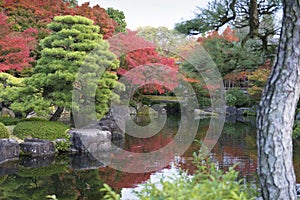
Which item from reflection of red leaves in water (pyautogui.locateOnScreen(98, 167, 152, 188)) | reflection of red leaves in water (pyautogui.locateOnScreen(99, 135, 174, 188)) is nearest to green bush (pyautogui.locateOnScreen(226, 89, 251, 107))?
reflection of red leaves in water (pyautogui.locateOnScreen(99, 135, 174, 188))

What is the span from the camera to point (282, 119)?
233 centimetres

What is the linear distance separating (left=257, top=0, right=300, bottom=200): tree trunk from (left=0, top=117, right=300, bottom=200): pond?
3.31 meters

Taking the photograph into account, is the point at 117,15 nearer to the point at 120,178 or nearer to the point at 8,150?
the point at 8,150

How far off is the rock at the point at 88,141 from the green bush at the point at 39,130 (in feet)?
0.97

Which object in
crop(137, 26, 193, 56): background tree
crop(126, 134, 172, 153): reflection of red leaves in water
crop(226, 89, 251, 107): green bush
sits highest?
crop(137, 26, 193, 56): background tree

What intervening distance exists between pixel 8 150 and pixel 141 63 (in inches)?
272

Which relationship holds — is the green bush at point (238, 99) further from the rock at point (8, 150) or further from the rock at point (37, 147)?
the rock at point (8, 150)

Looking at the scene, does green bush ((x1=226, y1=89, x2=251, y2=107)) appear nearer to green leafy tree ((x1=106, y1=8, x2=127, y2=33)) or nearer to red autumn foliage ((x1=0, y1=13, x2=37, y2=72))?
green leafy tree ((x1=106, y1=8, x2=127, y2=33))

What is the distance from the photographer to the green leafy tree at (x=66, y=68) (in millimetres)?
8906

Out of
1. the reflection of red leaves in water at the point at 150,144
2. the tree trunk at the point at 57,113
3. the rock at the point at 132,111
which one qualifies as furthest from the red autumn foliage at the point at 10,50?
the rock at the point at 132,111

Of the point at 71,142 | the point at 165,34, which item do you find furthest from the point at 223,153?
the point at 165,34

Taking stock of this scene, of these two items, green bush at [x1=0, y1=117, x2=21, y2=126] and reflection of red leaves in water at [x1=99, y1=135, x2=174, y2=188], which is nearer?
reflection of red leaves in water at [x1=99, y1=135, x2=174, y2=188]

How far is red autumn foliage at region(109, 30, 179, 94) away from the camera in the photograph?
41.9 ft

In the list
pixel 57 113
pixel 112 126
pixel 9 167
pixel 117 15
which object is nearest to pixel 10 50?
pixel 57 113
